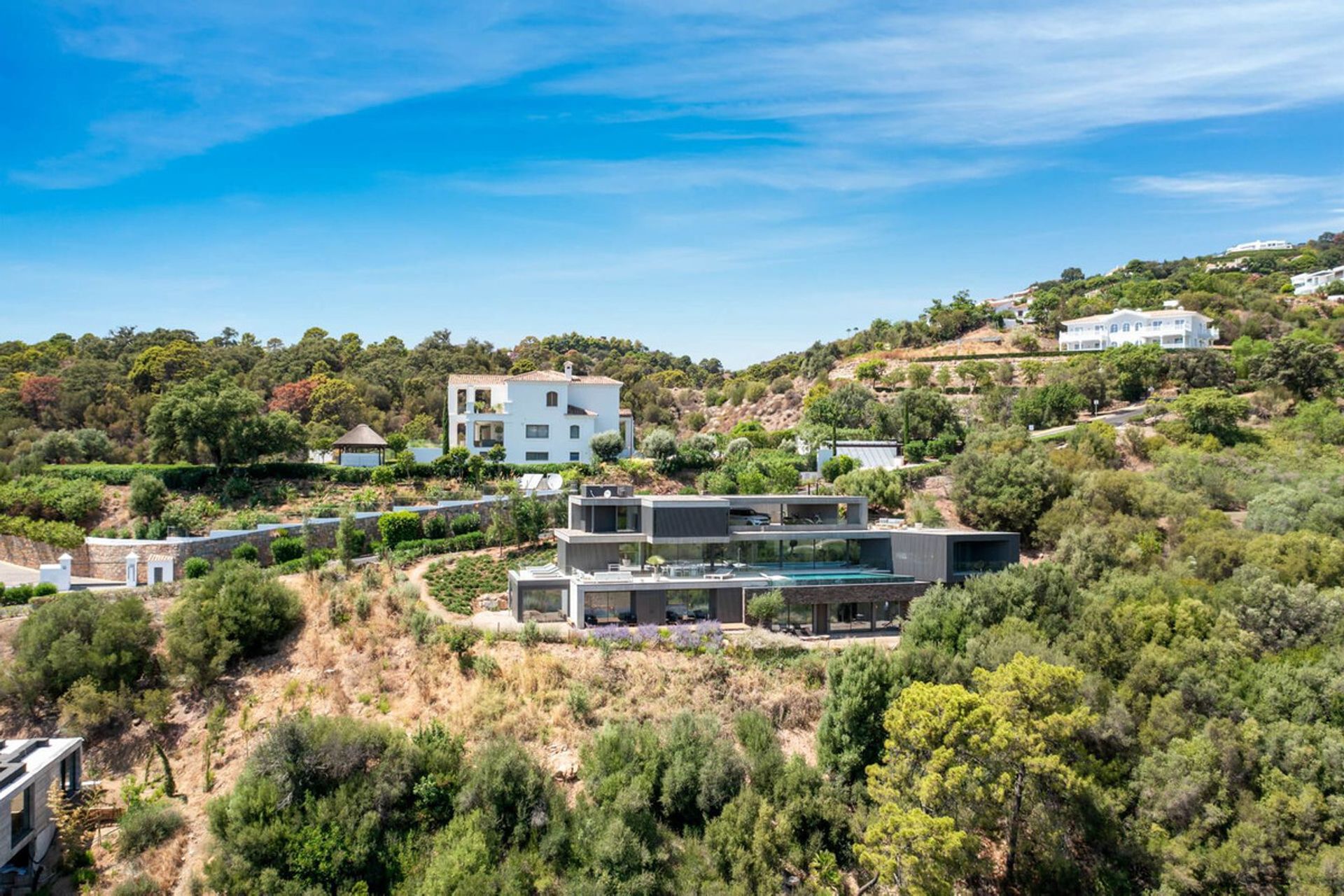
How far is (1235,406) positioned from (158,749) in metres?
54.2

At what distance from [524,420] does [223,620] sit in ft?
77.4

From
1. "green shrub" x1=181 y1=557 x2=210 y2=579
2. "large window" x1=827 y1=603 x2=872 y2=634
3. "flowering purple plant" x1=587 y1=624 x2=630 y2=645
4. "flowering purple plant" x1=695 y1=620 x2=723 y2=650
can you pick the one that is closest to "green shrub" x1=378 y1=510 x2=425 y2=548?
"green shrub" x1=181 y1=557 x2=210 y2=579

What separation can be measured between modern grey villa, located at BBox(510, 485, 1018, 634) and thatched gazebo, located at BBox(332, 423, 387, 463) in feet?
54.3

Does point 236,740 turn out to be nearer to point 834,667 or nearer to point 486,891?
point 486,891

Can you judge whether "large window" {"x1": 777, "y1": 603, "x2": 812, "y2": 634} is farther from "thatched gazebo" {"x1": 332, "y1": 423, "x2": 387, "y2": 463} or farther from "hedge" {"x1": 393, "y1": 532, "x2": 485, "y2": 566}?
"thatched gazebo" {"x1": 332, "y1": 423, "x2": 387, "y2": 463}

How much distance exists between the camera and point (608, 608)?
1120 inches

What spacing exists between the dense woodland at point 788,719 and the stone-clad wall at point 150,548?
1798 millimetres

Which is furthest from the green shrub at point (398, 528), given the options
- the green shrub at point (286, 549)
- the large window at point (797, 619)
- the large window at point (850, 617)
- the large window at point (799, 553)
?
the large window at point (850, 617)

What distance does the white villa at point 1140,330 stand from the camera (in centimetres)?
7212

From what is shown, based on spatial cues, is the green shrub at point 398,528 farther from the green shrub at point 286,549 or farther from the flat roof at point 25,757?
the flat roof at point 25,757

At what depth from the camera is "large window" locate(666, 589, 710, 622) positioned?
A: 28.8 metres

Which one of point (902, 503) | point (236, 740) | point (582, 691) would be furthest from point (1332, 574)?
point (236, 740)

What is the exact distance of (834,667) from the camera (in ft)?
77.6

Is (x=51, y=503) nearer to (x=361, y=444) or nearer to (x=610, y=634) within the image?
(x=361, y=444)
